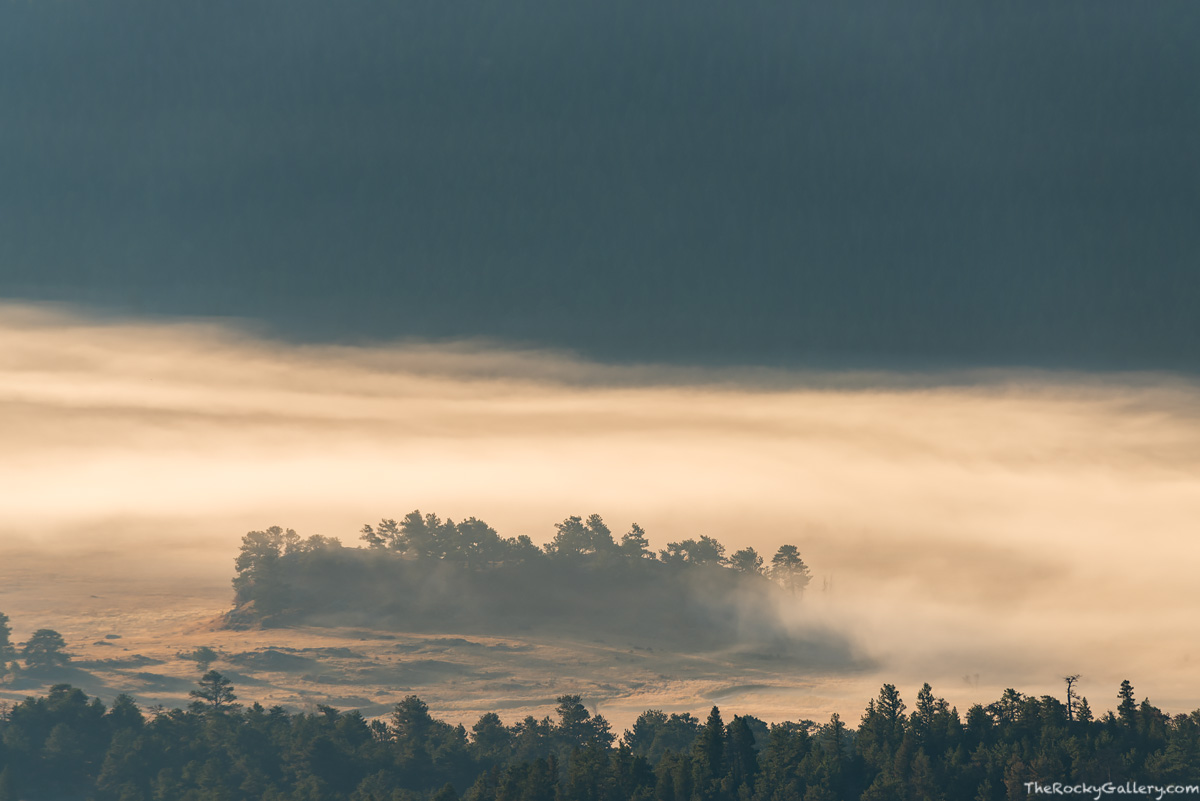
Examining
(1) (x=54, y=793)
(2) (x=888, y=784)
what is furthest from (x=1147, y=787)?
(1) (x=54, y=793)

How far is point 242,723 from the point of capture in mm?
194750

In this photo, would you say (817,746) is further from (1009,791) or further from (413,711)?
(413,711)

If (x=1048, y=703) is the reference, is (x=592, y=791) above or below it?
below

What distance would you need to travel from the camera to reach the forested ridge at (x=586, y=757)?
464 ft

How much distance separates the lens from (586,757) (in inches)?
5920

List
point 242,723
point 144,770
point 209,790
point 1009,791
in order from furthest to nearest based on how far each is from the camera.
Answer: point 242,723
point 144,770
point 209,790
point 1009,791

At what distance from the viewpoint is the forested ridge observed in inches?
5571

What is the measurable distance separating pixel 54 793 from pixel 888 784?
10829 centimetres

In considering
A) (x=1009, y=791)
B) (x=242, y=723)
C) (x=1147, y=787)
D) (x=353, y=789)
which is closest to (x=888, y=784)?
(x=1009, y=791)

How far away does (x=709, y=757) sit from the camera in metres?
148

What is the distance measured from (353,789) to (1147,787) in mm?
91675

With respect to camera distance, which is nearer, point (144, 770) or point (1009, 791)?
point (1009, 791)

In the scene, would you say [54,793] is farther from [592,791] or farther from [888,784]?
[888,784]

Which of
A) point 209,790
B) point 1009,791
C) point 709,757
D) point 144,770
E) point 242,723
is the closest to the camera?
point 1009,791
